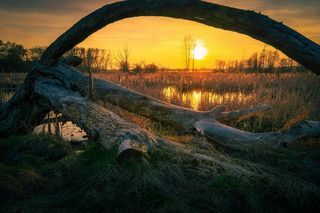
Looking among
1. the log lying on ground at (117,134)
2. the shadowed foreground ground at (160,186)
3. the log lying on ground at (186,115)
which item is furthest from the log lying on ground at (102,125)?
the log lying on ground at (186,115)

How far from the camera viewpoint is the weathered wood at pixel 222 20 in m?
3.71

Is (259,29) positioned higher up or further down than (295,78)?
higher up

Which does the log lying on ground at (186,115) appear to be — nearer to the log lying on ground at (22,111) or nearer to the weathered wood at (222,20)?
the log lying on ground at (22,111)

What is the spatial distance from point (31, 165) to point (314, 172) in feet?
11.8

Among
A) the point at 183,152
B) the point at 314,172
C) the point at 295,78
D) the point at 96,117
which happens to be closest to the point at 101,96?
the point at 96,117

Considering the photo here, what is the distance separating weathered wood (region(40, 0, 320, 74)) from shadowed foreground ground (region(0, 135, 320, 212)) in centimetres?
151

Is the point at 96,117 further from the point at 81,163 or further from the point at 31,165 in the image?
the point at 31,165

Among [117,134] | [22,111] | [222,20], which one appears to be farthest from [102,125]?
[22,111]

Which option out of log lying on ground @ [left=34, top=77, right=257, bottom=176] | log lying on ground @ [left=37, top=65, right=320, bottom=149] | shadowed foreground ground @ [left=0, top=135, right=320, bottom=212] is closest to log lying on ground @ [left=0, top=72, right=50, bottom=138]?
log lying on ground @ [left=37, top=65, right=320, bottom=149]

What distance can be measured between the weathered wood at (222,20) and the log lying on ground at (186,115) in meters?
0.95

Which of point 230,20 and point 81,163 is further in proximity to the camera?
point 230,20

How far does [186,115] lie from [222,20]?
1.67 metres

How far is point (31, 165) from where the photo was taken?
3693 millimetres

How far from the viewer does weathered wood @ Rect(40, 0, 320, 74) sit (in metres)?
3.71
